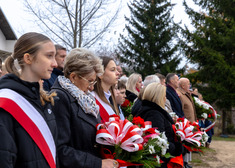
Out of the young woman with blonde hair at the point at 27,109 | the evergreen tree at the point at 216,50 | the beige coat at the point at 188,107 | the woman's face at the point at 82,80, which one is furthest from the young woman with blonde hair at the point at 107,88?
the evergreen tree at the point at 216,50

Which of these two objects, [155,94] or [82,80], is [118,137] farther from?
[155,94]

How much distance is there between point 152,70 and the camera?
2302cm

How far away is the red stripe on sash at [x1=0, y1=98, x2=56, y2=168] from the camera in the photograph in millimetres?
1572

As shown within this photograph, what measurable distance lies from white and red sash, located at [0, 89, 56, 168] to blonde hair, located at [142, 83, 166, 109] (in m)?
2.08

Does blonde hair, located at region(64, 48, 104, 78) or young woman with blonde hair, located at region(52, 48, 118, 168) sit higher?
blonde hair, located at region(64, 48, 104, 78)

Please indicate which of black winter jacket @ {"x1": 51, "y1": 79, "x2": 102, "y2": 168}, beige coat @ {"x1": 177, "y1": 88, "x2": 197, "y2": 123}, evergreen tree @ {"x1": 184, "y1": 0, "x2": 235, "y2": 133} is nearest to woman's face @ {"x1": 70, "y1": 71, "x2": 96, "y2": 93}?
black winter jacket @ {"x1": 51, "y1": 79, "x2": 102, "y2": 168}

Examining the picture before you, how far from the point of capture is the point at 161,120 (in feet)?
11.6

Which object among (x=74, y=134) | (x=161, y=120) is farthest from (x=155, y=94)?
(x=74, y=134)

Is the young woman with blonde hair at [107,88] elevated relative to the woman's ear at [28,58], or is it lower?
lower

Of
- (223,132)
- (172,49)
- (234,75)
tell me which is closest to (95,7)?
(234,75)

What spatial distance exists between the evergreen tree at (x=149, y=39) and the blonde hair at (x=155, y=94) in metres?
19.2

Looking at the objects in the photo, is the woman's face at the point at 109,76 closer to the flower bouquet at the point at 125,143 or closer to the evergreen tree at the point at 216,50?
the flower bouquet at the point at 125,143

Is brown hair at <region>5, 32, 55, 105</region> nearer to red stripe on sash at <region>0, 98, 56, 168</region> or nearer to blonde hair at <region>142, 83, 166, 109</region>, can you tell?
red stripe on sash at <region>0, 98, 56, 168</region>

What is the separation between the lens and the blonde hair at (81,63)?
239 centimetres
